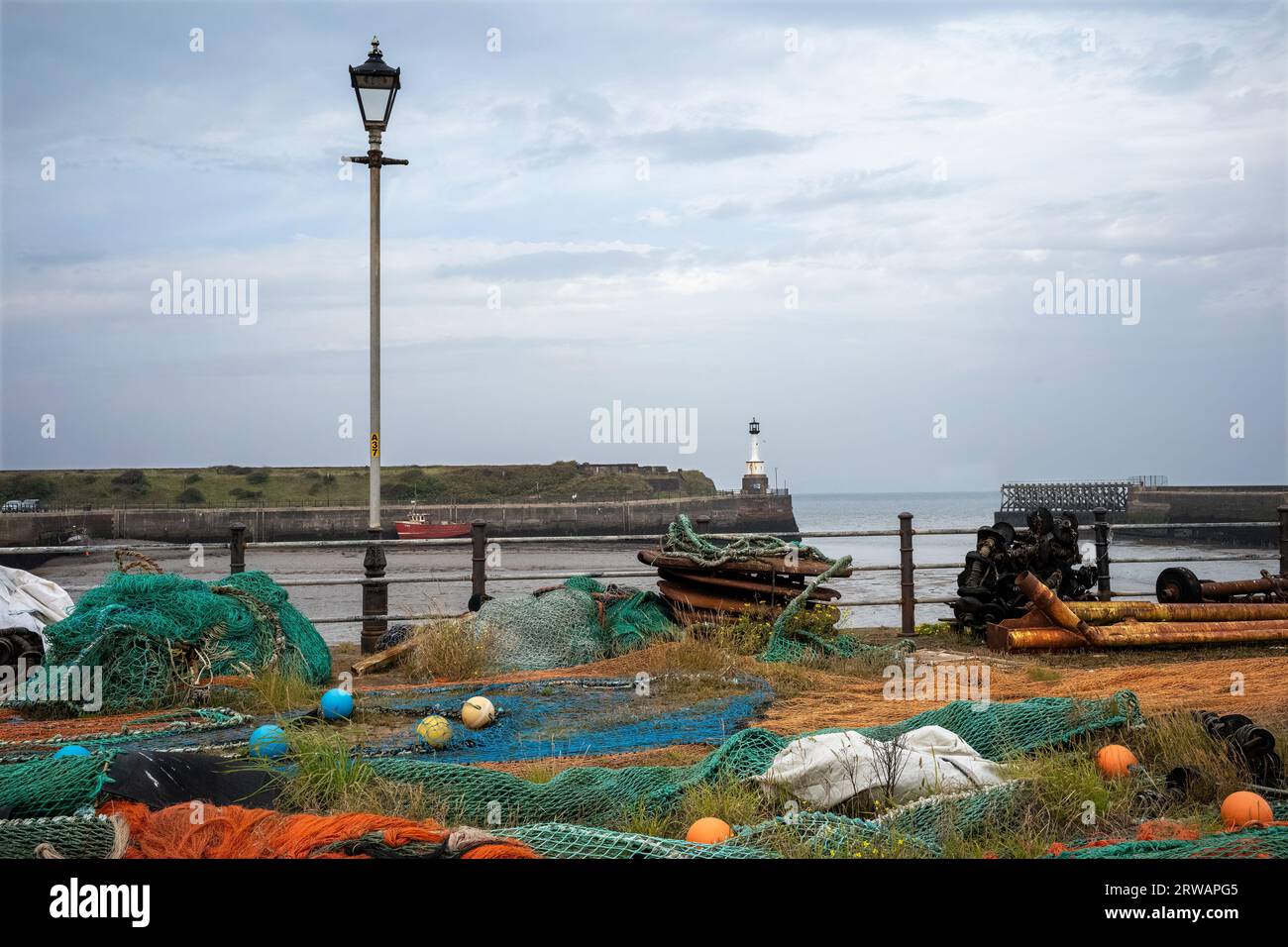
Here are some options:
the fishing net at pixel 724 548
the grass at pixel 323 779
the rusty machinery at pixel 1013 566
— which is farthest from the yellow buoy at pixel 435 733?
the rusty machinery at pixel 1013 566

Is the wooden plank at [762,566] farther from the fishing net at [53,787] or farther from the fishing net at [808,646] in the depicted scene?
the fishing net at [53,787]

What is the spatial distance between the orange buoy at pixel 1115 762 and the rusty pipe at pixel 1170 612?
4.91 m

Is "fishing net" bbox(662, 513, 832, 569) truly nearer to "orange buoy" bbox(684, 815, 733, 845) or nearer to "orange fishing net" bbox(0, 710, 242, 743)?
"orange fishing net" bbox(0, 710, 242, 743)

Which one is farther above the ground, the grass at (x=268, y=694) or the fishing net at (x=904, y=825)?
the fishing net at (x=904, y=825)

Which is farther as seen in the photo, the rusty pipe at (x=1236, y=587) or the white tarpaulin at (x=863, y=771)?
the rusty pipe at (x=1236, y=587)

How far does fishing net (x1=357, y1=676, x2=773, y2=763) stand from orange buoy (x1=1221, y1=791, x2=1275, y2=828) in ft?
8.42

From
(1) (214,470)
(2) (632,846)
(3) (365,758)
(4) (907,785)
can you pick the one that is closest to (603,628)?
(3) (365,758)

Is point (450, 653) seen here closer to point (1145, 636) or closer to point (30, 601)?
point (30, 601)

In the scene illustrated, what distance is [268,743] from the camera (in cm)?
507

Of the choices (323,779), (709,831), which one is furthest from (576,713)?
(709,831)

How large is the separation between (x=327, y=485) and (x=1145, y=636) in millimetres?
83577

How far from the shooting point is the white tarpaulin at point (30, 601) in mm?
8352
